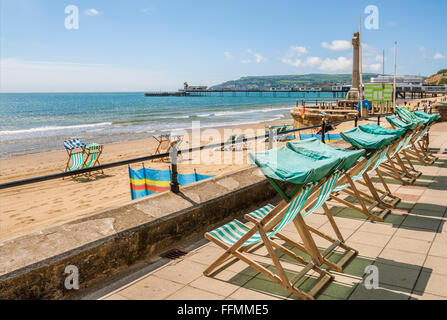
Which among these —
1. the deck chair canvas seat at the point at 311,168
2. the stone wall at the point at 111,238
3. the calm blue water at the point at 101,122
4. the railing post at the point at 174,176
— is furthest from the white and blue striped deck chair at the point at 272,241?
the calm blue water at the point at 101,122

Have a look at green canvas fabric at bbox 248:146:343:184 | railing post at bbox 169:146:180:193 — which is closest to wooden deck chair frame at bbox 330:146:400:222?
green canvas fabric at bbox 248:146:343:184

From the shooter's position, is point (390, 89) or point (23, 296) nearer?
point (23, 296)

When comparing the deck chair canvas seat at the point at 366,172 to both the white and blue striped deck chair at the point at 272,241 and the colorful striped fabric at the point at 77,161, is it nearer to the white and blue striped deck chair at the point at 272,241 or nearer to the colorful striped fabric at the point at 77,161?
the white and blue striped deck chair at the point at 272,241

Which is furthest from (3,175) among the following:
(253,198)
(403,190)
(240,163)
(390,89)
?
(390,89)

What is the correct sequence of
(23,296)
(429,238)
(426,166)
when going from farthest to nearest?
(426,166) → (429,238) → (23,296)

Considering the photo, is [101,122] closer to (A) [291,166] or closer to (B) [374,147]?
(B) [374,147]

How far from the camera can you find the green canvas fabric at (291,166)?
9.65ft

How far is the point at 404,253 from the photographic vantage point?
3.94 metres

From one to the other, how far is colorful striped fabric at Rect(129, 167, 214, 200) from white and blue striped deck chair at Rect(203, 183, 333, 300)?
4052mm

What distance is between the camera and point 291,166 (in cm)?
329

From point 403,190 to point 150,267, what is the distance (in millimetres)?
4633

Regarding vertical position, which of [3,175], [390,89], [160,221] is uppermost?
[390,89]

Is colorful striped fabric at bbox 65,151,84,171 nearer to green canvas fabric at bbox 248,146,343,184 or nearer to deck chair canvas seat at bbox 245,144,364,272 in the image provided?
deck chair canvas seat at bbox 245,144,364,272
